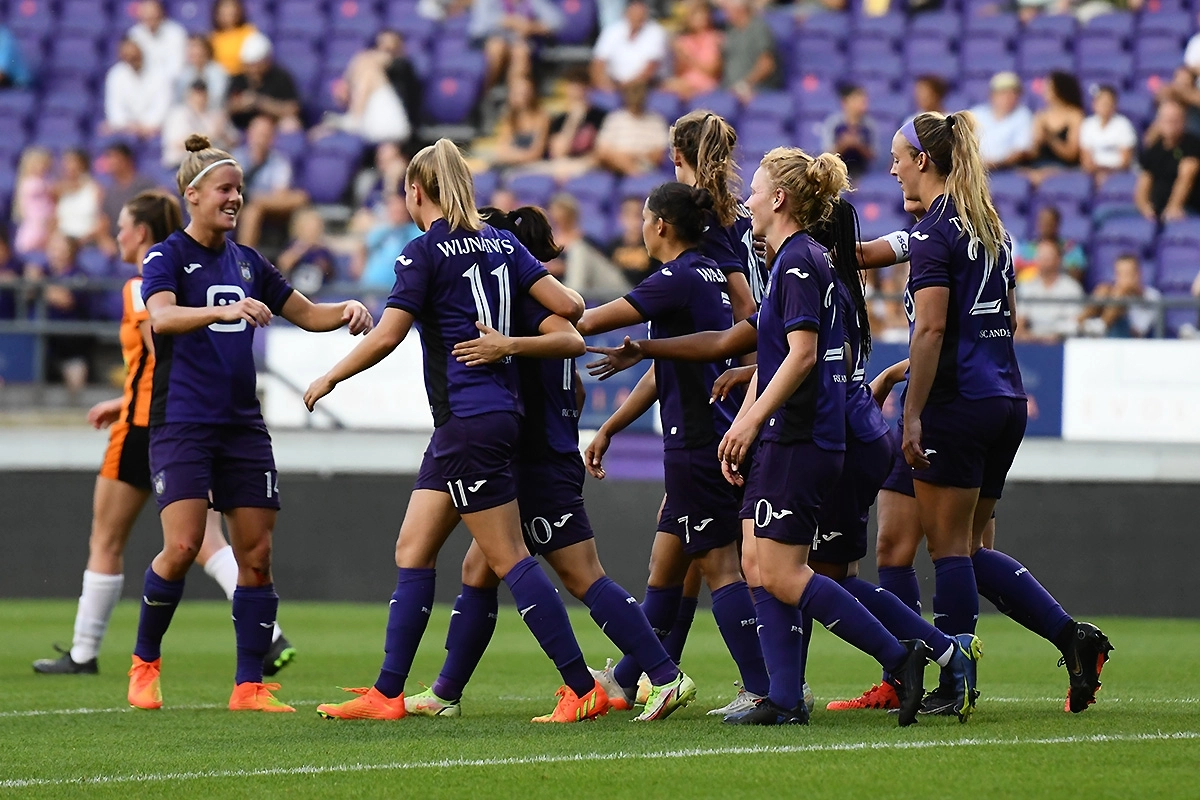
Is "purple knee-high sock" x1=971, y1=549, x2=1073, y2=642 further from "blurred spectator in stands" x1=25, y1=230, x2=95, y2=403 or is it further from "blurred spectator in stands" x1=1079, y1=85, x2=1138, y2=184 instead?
"blurred spectator in stands" x1=1079, y1=85, x2=1138, y2=184

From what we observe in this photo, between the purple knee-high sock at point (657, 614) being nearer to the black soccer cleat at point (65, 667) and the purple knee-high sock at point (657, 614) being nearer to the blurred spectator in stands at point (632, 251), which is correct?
the black soccer cleat at point (65, 667)

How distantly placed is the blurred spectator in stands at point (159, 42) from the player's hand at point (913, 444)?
40.6 feet

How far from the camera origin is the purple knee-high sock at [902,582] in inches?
241

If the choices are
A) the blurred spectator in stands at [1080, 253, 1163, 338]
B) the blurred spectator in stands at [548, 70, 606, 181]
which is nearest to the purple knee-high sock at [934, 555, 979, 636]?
the blurred spectator in stands at [1080, 253, 1163, 338]

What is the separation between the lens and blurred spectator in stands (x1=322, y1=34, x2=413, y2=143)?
16.0 metres

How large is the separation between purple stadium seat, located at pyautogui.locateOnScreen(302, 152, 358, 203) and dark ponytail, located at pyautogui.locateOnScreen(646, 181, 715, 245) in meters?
10.2

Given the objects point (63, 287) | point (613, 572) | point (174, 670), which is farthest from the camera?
point (63, 287)

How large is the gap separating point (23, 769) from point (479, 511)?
1612mm

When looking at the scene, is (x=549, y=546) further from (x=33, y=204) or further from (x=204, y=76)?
(x=204, y=76)

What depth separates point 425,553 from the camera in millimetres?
5746

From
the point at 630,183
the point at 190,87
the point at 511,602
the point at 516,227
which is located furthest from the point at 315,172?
the point at 516,227

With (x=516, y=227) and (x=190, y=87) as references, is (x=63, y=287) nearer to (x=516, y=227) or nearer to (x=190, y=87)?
(x=190, y=87)

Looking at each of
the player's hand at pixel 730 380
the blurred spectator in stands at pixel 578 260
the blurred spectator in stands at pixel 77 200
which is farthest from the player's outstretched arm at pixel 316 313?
the blurred spectator in stands at pixel 77 200

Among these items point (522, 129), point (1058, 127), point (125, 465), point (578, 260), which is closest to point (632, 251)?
point (578, 260)
